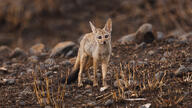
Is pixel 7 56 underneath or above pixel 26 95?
above

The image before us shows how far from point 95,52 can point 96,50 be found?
0.14 feet

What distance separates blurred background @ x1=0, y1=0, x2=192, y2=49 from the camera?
11961mm

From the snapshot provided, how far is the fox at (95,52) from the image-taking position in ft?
18.6

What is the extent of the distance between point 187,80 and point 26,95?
2.44m

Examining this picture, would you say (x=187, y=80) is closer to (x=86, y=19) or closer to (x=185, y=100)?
(x=185, y=100)

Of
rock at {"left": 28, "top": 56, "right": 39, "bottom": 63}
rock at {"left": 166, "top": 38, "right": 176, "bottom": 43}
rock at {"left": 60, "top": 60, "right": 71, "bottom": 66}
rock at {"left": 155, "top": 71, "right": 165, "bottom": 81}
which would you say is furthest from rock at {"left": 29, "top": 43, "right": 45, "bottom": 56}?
rock at {"left": 155, "top": 71, "right": 165, "bottom": 81}

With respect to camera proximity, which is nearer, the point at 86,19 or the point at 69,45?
the point at 69,45

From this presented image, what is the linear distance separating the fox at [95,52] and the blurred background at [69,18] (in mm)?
5323

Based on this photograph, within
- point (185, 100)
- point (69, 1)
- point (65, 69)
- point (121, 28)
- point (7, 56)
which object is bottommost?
point (185, 100)

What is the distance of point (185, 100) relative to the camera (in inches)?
190

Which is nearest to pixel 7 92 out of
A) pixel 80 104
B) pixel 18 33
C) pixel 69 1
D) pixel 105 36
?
pixel 80 104

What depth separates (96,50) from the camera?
5.81m

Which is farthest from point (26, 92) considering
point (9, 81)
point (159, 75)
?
point (159, 75)

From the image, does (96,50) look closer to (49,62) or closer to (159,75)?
(159,75)
